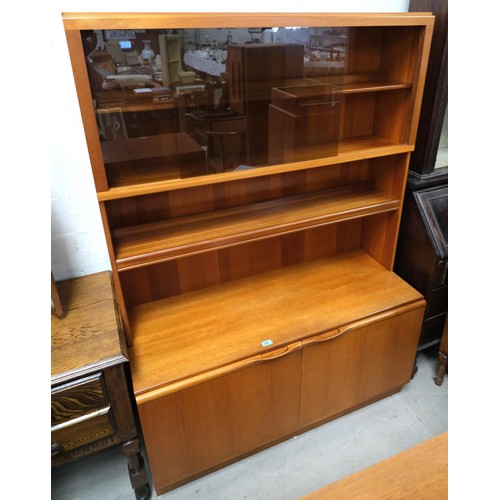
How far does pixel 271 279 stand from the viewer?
1.97 metres

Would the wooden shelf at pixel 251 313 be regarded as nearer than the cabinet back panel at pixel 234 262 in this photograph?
Yes

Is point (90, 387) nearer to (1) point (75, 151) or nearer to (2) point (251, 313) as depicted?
(2) point (251, 313)

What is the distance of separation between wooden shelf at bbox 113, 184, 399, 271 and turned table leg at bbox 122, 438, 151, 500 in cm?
68

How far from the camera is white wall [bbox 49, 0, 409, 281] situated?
1.38 m

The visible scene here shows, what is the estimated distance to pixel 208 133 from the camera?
142 centimetres

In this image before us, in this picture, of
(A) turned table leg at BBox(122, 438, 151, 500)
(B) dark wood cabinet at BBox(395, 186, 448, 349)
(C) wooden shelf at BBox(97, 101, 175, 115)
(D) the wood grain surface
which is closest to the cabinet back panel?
(D) the wood grain surface

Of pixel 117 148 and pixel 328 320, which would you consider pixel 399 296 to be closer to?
pixel 328 320

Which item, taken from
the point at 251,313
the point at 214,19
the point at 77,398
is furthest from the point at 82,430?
the point at 214,19

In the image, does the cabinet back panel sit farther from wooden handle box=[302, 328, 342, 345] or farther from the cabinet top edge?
the cabinet top edge

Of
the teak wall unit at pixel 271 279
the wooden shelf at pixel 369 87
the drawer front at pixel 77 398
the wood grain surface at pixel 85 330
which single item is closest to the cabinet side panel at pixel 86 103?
the teak wall unit at pixel 271 279

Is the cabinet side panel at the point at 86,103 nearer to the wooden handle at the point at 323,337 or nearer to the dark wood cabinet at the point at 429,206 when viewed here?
the wooden handle at the point at 323,337

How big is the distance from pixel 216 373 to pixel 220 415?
0.21 meters

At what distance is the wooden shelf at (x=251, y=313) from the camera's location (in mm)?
1536
